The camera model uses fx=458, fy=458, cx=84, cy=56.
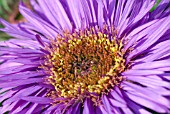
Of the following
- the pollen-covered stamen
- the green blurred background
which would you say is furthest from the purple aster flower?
the green blurred background

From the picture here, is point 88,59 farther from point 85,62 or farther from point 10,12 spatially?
point 10,12

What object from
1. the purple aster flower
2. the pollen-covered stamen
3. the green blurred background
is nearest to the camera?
the purple aster flower

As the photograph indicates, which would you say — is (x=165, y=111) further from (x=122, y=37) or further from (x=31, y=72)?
(x=31, y=72)

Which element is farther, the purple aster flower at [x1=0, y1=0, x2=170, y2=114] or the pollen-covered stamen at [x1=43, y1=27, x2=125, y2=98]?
the pollen-covered stamen at [x1=43, y1=27, x2=125, y2=98]

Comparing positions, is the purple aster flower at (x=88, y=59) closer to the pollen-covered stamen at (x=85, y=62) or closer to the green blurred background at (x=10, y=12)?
the pollen-covered stamen at (x=85, y=62)

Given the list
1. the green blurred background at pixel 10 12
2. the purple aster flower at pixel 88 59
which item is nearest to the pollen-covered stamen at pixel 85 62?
the purple aster flower at pixel 88 59

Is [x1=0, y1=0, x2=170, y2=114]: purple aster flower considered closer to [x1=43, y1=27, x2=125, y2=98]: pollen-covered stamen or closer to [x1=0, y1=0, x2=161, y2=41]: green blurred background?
[x1=43, y1=27, x2=125, y2=98]: pollen-covered stamen

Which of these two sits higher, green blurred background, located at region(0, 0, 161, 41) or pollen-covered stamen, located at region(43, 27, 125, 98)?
green blurred background, located at region(0, 0, 161, 41)
